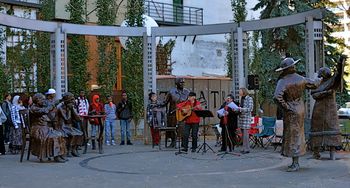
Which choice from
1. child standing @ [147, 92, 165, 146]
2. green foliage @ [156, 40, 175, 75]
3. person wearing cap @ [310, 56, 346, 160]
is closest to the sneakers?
person wearing cap @ [310, 56, 346, 160]

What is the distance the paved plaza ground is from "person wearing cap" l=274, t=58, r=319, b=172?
473 millimetres

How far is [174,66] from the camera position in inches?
1304

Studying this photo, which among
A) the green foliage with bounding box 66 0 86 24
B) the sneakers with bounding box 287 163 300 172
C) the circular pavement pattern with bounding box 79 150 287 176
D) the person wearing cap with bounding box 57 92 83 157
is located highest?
the green foliage with bounding box 66 0 86 24

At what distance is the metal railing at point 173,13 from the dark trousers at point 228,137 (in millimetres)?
17750

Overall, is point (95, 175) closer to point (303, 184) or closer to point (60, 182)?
point (60, 182)

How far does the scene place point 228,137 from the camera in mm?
14508

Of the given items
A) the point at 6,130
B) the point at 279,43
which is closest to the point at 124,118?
the point at 6,130

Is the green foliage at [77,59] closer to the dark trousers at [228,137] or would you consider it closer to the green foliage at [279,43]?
the dark trousers at [228,137]

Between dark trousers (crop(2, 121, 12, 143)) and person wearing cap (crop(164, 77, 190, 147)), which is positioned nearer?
dark trousers (crop(2, 121, 12, 143))

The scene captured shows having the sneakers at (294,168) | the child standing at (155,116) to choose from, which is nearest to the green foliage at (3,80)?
the child standing at (155,116)

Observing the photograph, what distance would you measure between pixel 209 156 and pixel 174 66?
64.3 ft

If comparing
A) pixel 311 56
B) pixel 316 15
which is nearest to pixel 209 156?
pixel 311 56

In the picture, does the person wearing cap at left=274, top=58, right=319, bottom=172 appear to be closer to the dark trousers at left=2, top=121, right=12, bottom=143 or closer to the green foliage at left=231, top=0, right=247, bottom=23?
the dark trousers at left=2, top=121, right=12, bottom=143

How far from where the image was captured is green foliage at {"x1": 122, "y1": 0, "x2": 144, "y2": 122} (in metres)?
21.4
